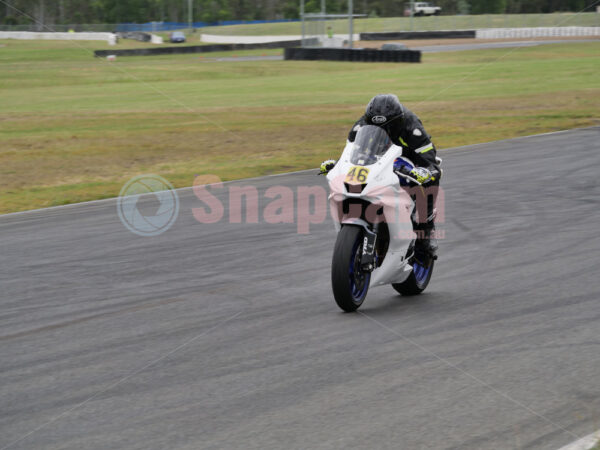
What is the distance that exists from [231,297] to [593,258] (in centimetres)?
383

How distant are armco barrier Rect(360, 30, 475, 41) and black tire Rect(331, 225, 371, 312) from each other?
68235 mm

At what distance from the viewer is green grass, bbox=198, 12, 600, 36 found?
72106 mm

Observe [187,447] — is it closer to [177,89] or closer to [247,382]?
[247,382]

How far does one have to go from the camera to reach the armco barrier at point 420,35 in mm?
70812

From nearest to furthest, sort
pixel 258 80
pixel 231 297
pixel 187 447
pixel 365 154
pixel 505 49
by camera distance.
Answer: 1. pixel 187 447
2. pixel 365 154
3. pixel 231 297
4. pixel 258 80
5. pixel 505 49

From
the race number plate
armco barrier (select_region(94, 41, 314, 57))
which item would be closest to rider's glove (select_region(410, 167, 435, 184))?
the race number plate

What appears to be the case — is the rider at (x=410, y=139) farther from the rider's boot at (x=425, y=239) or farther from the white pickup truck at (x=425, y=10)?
the white pickup truck at (x=425, y=10)

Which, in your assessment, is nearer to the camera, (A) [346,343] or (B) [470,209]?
(A) [346,343]

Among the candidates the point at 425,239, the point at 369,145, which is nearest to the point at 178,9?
the point at 425,239

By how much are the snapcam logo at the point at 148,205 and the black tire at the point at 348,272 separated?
171 inches

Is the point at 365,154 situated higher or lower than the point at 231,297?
higher

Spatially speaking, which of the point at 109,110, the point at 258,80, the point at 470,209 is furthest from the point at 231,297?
the point at 258,80

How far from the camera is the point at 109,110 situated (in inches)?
1077

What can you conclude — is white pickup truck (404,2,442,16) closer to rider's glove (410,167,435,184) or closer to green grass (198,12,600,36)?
green grass (198,12,600,36)
